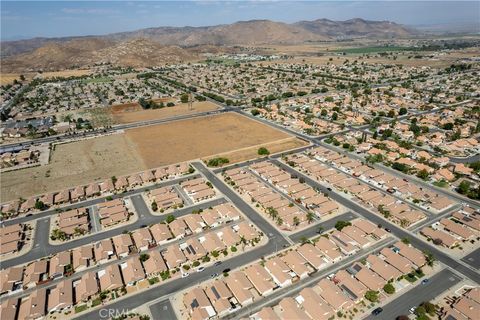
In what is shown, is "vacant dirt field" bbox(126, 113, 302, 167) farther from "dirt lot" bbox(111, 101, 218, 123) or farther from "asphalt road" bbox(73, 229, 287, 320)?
"asphalt road" bbox(73, 229, 287, 320)

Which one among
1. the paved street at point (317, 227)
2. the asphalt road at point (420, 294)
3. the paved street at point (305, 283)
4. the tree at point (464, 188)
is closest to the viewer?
the asphalt road at point (420, 294)

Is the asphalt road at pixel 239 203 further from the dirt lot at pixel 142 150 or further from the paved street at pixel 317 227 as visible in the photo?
the dirt lot at pixel 142 150

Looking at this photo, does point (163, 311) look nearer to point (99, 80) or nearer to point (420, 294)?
point (420, 294)

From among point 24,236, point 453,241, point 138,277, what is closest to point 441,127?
point 453,241

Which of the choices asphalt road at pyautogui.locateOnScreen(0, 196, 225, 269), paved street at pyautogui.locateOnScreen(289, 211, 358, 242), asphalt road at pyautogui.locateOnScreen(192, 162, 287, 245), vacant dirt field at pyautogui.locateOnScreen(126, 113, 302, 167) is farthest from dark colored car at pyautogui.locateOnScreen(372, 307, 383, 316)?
vacant dirt field at pyautogui.locateOnScreen(126, 113, 302, 167)

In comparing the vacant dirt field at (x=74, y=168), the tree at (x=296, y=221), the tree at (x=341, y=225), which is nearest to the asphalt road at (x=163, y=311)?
the tree at (x=296, y=221)

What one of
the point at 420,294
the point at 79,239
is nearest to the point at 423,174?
the point at 420,294
